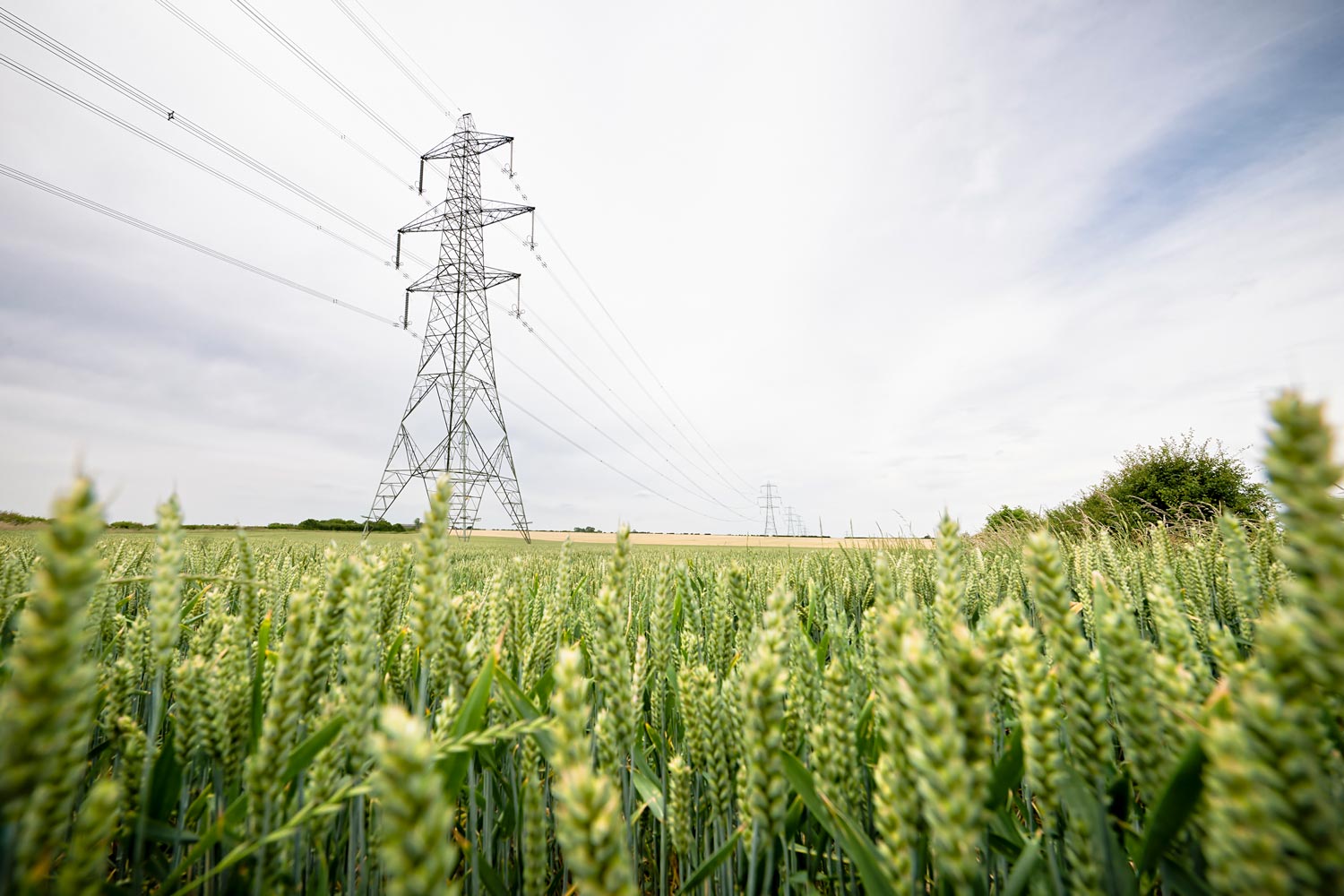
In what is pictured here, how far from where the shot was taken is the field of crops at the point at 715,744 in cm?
53

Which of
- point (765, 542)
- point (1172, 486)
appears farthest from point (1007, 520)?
point (765, 542)

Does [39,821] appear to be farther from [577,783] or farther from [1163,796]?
[1163,796]

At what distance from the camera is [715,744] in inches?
49.3

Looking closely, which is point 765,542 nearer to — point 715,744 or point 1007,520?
point 1007,520

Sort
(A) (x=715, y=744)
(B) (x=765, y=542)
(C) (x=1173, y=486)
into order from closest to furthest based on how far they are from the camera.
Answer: (A) (x=715, y=744)
(C) (x=1173, y=486)
(B) (x=765, y=542)

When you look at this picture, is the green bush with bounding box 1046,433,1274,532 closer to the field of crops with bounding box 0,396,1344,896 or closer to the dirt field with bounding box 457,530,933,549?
the dirt field with bounding box 457,530,933,549

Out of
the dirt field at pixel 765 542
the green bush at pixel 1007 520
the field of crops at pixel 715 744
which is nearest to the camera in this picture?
the field of crops at pixel 715 744

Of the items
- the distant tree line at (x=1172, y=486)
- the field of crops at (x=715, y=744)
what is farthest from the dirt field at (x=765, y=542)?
the distant tree line at (x=1172, y=486)

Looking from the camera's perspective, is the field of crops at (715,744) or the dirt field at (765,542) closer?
the field of crops at (715,744)

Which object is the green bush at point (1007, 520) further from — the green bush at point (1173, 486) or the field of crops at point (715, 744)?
the field of crops at point (715, 744)

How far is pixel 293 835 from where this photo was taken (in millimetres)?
1019

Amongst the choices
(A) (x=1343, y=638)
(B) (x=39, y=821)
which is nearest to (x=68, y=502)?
(B) (x=39, y=821)

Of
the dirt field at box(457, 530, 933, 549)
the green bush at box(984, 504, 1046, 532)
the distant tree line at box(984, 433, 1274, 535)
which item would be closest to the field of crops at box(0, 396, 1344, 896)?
the dirt field at box(457, 530, 933, 549)

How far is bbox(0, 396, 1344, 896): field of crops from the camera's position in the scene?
533 mm
